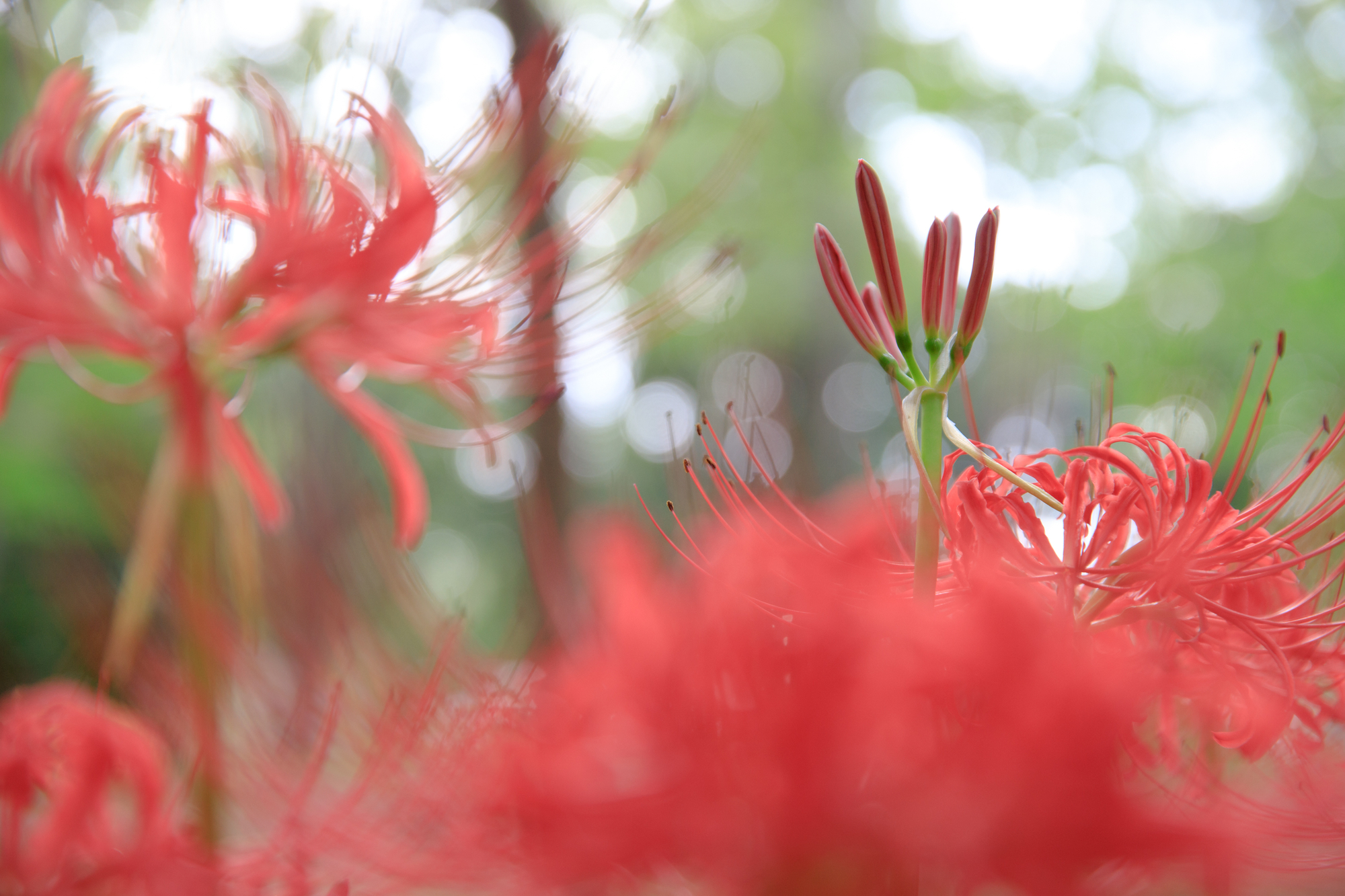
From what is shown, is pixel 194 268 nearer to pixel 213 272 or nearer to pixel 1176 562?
pixel 213 272

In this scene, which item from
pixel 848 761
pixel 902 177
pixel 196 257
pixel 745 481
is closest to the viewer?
pixel 848 761

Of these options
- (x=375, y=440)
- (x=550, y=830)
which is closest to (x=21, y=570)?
(x=375, y=440)

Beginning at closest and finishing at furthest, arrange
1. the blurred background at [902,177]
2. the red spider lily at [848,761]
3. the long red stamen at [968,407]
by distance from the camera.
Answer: the red spider lily at [848,761]
the long red stamen at [968,407]
the blurred background at [902,177]

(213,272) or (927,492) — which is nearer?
(927,492)

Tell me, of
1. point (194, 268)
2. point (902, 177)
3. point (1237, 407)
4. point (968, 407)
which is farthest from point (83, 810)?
point (902, 177)

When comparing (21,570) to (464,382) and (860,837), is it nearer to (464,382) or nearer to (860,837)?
(464,382)

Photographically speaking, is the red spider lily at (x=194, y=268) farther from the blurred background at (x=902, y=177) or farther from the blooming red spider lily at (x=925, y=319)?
the blurred background at (x=902, y=177)

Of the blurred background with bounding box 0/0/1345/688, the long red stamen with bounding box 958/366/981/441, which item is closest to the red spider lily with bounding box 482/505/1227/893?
the long red stamen with bounding box 958/366/981/441

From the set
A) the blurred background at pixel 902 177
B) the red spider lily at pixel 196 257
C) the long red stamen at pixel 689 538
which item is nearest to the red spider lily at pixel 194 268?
the red spider lily at pixel 196 257
